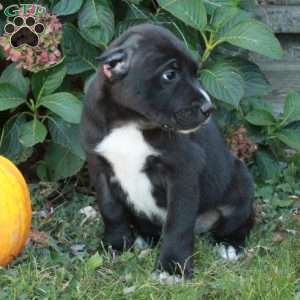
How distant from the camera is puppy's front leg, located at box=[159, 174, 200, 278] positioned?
3.84 meters

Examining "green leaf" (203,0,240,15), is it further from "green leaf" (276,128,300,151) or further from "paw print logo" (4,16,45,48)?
"paw print logo" (4,16,45,48)

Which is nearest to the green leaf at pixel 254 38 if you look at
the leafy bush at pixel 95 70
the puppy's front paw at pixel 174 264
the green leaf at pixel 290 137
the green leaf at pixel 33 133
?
the leafy bush at pixel 95 70

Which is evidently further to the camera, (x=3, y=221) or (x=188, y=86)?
(x=3, y=221)

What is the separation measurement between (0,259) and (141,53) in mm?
1210

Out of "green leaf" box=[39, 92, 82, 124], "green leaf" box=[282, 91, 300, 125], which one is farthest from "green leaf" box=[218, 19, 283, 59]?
"green leaf" box=[39, 92, 82, 124]

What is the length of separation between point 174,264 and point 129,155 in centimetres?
55

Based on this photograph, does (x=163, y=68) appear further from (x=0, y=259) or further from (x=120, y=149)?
(x=0, y=259)

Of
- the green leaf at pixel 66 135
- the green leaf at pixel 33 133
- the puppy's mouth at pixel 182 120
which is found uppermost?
the puppy's mouth at pixel 182 120

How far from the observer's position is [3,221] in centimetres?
393

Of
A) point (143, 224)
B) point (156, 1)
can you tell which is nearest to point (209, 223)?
point (143, 224)

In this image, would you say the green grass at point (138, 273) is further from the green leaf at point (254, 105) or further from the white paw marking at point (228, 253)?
the green leaf at point (254, 105)

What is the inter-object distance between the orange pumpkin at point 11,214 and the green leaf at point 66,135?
2.70ft

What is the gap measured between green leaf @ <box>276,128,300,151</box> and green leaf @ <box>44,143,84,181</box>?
1.28 m

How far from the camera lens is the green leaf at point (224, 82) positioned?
477cm
